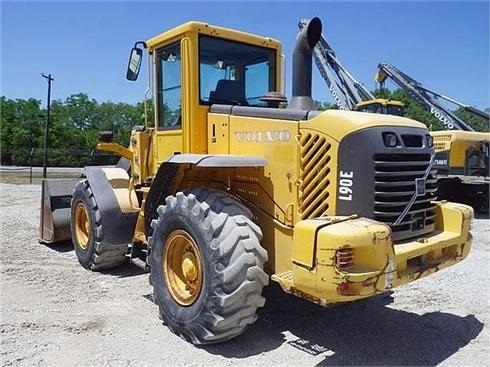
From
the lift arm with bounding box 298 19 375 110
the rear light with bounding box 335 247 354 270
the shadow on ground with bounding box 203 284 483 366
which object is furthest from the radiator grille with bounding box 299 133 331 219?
the lift arm with bounding box 298 19 375 110

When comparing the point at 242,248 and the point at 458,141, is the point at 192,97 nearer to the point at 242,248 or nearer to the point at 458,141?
the point at 242,248

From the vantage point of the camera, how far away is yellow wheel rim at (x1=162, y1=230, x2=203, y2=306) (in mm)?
4141

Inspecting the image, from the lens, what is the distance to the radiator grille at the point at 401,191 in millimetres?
3584

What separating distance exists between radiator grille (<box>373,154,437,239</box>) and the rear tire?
3667 mm

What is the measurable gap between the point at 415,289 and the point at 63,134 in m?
48.3

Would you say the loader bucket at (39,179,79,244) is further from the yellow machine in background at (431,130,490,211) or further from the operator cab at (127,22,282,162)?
the yellow machine in background at (431,130,490,211)

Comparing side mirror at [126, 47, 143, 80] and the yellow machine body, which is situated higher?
side mirror at [126, 47, 143, 80]

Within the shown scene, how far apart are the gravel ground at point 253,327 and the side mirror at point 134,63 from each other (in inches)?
98.7

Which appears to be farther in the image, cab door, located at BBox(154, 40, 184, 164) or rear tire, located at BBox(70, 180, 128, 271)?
rear tire, located at BBox(70, 180, 128, 271)

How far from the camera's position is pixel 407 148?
147 inches

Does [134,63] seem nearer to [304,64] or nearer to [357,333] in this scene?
[304,64]

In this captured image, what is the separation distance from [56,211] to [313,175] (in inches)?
204

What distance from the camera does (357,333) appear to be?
4246mm

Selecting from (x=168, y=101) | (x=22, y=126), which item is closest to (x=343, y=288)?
(x=168, y=101)
